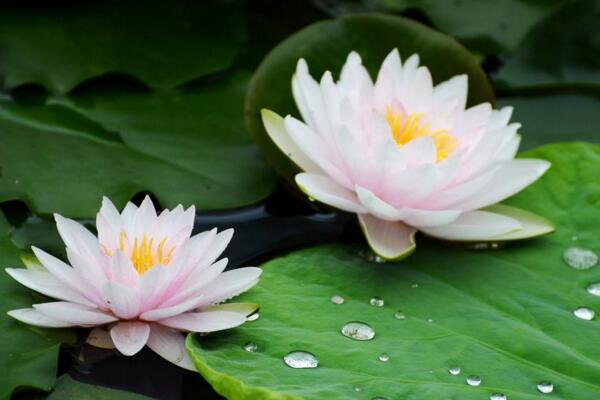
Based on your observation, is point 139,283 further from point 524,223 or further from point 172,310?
Answer: point 524,223

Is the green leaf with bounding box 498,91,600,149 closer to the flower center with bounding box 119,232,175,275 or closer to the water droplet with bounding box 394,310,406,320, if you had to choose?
the water droplet with bounding box 394,310,406,320

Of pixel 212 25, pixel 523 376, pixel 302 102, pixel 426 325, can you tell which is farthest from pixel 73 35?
pixel 523 376

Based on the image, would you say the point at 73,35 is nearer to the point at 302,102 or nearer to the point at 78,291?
the point at 302,102

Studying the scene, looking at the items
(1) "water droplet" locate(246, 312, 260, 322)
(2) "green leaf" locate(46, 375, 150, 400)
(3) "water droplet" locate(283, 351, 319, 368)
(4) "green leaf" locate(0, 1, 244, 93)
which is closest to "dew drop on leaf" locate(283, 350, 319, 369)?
(3) "water droplet" locate(283, 351, 319, 368)

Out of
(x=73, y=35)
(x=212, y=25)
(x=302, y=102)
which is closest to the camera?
(x=302, y=102)

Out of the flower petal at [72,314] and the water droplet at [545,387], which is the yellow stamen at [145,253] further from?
the water droplet at [545,387]

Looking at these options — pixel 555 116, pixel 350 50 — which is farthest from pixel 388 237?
pixel 555 116
